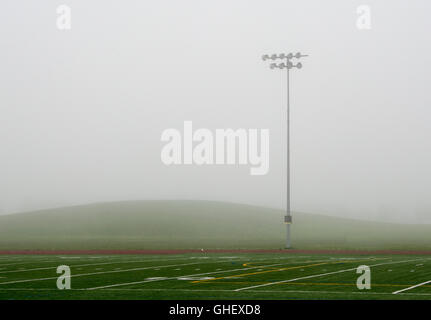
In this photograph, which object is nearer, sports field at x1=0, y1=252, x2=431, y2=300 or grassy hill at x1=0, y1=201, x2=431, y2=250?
sports field at x1=0, y1=252, x2=431, y2=300

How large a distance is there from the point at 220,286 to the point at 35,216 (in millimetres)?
88844

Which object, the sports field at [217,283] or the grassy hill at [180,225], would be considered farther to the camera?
the grassy hill at [180,225]

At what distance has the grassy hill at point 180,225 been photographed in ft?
257

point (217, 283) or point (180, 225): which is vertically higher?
point (217, 283)

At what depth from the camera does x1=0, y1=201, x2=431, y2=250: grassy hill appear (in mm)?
78388

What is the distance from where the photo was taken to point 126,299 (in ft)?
44.2

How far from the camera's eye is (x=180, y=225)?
8981 cm

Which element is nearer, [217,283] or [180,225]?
[217,283]

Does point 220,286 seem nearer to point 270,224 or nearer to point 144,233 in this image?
point 144,233

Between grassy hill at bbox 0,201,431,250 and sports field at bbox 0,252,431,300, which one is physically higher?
sports field at bbox 0,252,431,300

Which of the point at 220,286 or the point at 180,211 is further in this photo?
the point at 180,211

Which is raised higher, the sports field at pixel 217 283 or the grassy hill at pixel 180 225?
the sports field at pixel 217 283
